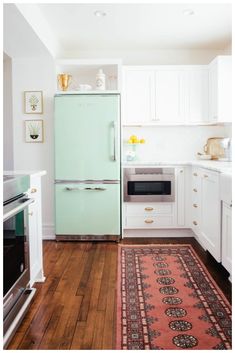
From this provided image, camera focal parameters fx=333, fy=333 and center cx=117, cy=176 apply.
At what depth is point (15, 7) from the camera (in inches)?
103

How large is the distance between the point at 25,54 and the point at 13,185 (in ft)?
8.23

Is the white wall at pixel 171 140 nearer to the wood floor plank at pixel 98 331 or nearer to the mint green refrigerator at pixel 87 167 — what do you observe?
the mint green refrigerator at pixel 87 167

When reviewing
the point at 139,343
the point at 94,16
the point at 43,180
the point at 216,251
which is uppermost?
the point at 94,16

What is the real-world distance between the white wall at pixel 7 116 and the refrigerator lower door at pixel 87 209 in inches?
41.9

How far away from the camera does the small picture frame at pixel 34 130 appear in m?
4.17

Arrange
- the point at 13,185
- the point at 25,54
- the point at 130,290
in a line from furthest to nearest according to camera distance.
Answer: the point at 25,54 < the point at 130,290 < the point at 13,185

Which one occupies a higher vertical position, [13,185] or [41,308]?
[13,185]

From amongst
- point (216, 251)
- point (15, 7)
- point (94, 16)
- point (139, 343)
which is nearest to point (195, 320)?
point (139, 343)

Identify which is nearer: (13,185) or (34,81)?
(13,185)

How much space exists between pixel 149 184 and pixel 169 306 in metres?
2.01

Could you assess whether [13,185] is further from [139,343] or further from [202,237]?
[202,237]

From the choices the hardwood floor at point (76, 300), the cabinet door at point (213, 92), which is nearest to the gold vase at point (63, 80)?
the cabinet door at point (213, 92)

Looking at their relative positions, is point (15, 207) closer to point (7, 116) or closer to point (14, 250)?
point (14, 250)

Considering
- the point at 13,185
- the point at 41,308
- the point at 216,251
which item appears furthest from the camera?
the point at 216,251
